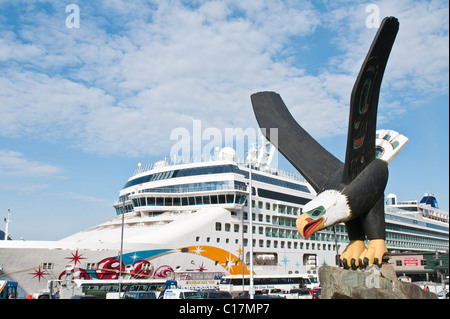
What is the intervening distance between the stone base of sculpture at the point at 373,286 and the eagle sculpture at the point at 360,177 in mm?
371

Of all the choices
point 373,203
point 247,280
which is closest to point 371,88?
point 373,203

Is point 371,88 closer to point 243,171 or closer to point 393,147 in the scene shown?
point 393,147

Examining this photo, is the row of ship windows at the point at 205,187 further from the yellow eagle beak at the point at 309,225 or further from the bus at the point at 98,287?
the yellow eagle beak at the point at 309,225

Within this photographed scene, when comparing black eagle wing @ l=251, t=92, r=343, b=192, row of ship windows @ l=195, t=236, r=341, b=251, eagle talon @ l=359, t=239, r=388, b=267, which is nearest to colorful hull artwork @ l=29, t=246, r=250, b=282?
row of ship windows @ l=195, t=236, r=341, b=251

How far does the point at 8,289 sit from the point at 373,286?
1901 cm

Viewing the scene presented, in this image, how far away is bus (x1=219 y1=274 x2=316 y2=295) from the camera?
2950cm

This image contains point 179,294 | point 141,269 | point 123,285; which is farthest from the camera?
point 141,269

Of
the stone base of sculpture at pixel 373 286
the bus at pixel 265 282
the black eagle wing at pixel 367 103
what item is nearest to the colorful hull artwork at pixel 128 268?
the bus at pixel 265 282

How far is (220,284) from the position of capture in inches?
1161

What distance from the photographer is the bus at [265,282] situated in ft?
96.8

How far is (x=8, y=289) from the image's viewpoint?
21438 millimetres

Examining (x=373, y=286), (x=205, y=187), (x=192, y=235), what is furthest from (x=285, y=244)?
(x=373, y=286)

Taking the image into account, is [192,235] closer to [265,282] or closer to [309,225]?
[265,282]
